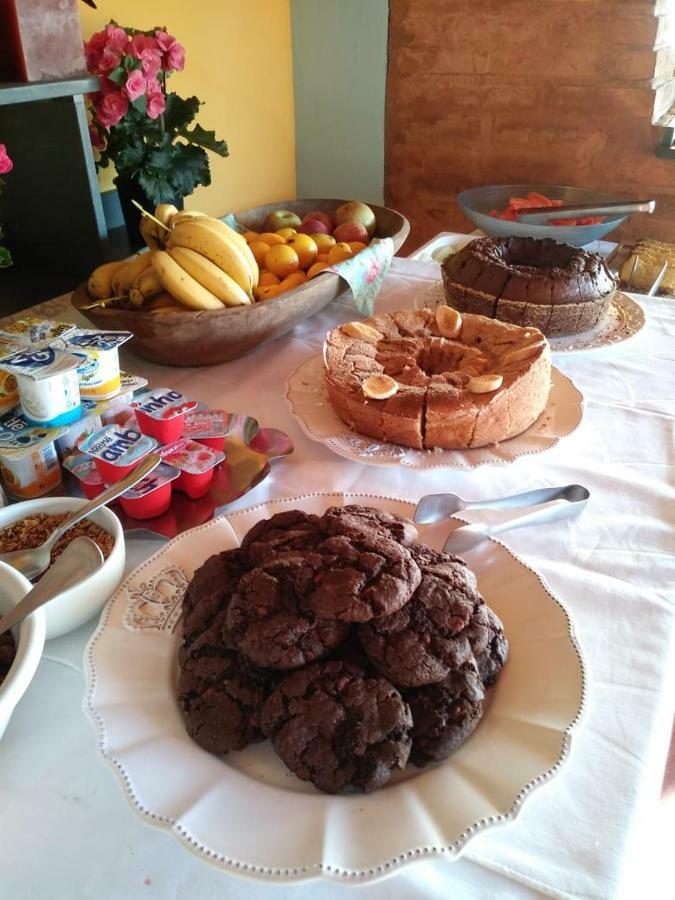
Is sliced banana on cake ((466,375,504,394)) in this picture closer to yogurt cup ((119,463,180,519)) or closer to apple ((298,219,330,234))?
yogurt cup ((119,463,180,519))

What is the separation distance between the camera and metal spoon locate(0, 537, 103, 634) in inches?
19.9

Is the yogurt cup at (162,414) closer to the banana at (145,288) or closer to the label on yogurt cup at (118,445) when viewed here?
the label on yogurt cup at (118,445)

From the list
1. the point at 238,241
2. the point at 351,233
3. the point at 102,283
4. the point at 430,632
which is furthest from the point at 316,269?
the point at 430,632

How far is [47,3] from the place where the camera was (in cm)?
104

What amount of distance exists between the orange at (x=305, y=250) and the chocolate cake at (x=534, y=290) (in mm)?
245

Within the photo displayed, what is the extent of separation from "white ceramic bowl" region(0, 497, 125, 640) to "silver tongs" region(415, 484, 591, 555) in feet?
0.96

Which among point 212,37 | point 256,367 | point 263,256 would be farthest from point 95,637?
point 212,37

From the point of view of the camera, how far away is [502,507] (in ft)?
2.43

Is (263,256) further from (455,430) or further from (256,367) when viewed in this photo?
(455,430)

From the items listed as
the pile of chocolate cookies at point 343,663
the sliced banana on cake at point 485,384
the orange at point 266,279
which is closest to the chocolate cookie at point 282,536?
the pile of chocolate cookies at point 343,663

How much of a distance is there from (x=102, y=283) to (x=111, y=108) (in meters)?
0.51

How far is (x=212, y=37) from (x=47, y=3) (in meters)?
1.07

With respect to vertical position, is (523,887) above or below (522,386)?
below

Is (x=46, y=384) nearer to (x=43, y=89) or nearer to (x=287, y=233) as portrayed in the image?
(x=43, y=89)
